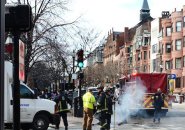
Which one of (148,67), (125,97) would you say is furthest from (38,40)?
(148,67)

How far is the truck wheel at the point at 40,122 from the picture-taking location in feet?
60.6

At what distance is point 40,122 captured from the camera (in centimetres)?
1855

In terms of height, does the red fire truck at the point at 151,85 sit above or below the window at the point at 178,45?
below

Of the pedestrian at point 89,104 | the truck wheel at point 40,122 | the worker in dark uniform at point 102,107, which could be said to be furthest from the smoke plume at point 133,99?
the pedestrian at point 89,104

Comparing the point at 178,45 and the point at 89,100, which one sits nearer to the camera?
the point at 89,100

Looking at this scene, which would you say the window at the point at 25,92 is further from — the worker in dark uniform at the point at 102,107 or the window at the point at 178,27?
the window at the point at 178,27

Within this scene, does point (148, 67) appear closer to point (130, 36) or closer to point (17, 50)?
point (130, 36)

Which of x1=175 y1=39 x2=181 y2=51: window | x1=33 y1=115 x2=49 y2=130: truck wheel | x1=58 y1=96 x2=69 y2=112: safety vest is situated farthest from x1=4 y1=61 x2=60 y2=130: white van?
x1=175 y1=39 x2=181 y2=51: window

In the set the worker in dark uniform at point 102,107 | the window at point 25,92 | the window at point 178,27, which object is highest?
the window at point 178,27

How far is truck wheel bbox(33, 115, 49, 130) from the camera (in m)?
18.5

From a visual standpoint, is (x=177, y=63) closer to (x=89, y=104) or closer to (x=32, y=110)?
(x=89, y=104)

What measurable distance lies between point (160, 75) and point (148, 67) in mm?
64919

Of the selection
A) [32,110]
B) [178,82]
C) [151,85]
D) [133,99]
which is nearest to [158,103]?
[133,99]

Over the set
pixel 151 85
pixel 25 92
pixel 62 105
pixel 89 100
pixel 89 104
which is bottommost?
pixel 62 105
